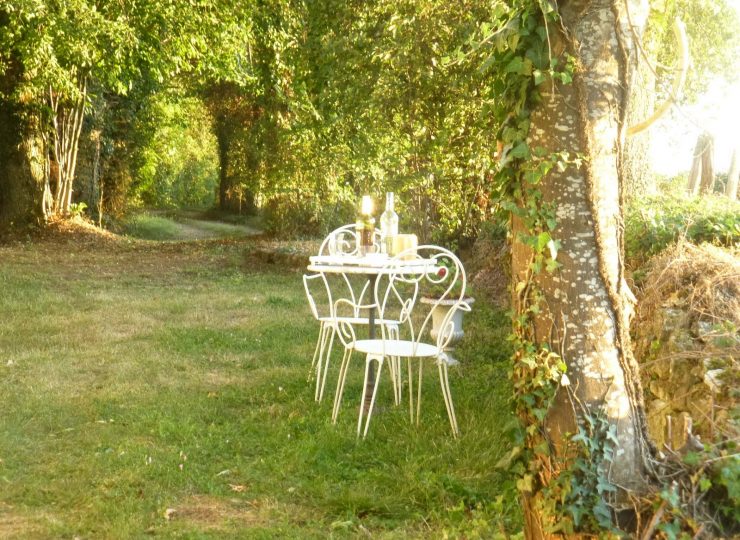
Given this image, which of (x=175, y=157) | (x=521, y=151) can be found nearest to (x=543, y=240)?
(x=521, y=151)

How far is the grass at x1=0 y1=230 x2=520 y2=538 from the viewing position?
11.7 feet

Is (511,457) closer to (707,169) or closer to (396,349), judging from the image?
(396,349)

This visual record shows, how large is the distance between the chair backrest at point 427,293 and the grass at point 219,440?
0.46m

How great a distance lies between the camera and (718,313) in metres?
4.16

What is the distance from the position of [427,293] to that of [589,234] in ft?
13.7

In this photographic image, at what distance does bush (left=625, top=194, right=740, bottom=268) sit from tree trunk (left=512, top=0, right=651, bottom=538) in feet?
7.69

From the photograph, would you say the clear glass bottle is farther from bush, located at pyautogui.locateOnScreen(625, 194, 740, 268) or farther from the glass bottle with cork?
bush, located at pyautogui.locateOnScreen(625, 194, 740, 268)

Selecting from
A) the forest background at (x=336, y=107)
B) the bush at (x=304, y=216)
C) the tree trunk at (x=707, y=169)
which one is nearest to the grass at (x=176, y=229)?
the forest background at (x=336, y=107)

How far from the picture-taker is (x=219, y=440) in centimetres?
462

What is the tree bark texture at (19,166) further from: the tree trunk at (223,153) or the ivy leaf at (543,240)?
the ivy leaf at (543,240)

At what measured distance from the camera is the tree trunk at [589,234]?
2.63m

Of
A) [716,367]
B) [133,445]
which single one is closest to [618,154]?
[716,367]

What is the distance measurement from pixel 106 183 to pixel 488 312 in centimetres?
1410

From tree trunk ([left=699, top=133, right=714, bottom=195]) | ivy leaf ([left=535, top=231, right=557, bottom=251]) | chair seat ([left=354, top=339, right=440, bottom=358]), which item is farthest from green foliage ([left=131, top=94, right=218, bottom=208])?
ivy leaf ([left=535, top=231, right=557, bottom=251])
